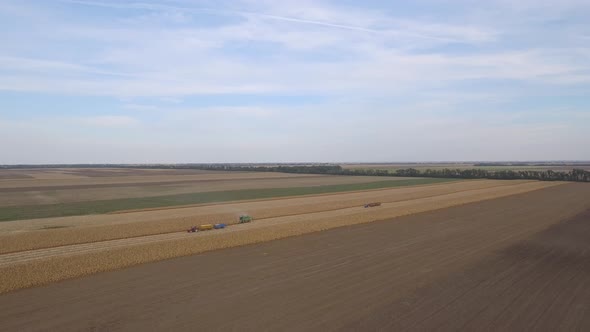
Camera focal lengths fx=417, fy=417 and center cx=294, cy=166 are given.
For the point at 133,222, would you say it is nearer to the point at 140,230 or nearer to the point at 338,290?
the point at 140,230

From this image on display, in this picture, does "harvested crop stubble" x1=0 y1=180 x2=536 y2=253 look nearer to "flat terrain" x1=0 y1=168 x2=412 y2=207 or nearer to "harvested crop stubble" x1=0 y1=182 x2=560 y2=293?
"harvested crop stubble" x1=0 y1=182 x2=560 y2=293

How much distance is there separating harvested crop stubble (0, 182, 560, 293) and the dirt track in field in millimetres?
1042

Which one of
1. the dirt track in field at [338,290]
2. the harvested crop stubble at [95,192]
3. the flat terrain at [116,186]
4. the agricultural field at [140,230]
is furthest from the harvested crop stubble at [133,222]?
the harvested crop stubble at [95,192]

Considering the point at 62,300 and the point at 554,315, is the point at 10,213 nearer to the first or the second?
the point at 62,300

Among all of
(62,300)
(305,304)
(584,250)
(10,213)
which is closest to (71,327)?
(62,300)

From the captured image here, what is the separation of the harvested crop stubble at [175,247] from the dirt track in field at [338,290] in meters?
1.04

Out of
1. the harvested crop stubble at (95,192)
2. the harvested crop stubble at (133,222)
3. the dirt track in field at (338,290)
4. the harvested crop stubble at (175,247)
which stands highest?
the harvested crop stubble at (95,192)

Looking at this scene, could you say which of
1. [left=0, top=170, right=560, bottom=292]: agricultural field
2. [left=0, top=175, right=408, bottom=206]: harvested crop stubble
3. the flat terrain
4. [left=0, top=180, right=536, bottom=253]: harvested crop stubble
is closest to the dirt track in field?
[left=0, top=170, right=560, bottom=292]: agricultural field

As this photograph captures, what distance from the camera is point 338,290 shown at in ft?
46.8

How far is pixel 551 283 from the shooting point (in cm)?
1530

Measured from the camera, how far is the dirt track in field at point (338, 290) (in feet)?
38.1

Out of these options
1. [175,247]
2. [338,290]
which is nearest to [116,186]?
[175,247]

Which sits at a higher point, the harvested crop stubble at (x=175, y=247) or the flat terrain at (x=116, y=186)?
the flat terrain at (x=116, y=186)

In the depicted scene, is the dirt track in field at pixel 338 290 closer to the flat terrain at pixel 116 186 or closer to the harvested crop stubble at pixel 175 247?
the harvested crop stubble at pixel 175 247
